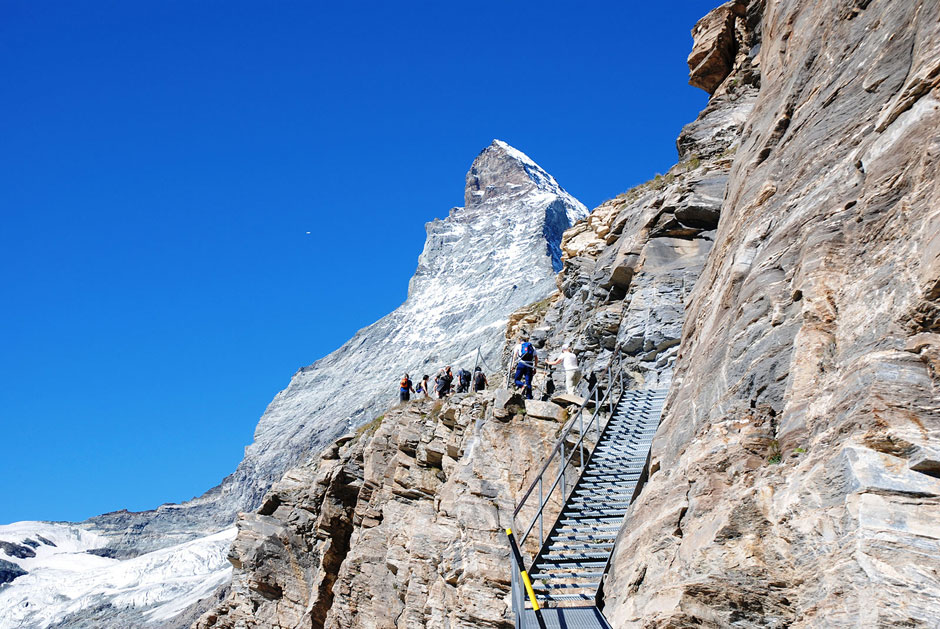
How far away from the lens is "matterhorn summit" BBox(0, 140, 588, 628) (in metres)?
100

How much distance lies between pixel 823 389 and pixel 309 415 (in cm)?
13187

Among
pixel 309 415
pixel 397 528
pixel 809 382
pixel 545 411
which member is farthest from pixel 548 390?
pixel 309 415

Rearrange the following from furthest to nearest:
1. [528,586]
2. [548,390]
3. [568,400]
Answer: [548,390] < [568,400] < [528,586]

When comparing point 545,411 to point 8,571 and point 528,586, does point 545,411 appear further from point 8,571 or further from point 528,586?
point 8,571

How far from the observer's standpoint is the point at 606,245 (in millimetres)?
24906

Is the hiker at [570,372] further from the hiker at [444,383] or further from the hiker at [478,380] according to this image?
the hiker at [444,383]

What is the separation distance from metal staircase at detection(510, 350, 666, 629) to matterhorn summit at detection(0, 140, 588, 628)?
57.1m

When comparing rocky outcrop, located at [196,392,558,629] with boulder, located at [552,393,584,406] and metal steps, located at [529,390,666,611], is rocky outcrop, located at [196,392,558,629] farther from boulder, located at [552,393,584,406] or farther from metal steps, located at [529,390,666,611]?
metal steps, located at [529,390,666,611]

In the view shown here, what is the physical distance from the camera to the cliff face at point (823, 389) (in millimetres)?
5305

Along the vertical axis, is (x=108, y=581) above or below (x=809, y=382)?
above

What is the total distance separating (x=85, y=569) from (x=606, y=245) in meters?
120

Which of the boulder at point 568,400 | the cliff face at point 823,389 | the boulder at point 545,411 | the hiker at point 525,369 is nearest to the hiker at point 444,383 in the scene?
the hiker at point 525,369

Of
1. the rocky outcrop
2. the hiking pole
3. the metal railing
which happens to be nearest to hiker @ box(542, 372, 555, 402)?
the rocky outcrop

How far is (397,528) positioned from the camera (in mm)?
20531
